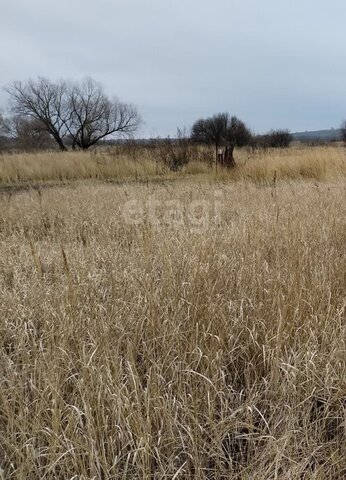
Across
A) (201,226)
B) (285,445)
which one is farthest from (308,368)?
(201,226)

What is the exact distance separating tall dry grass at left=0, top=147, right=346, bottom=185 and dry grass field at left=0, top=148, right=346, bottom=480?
6718mm

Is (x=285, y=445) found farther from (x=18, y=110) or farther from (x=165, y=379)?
(x=18, y=110)

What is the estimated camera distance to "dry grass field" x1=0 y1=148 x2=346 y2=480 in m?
0.92

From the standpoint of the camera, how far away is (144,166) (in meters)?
11.6

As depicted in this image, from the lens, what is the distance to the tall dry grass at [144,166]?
343 inches

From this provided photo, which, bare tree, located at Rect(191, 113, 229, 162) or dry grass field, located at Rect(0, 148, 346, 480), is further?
bare tree, located at Rect(191, 113, 229, 162)

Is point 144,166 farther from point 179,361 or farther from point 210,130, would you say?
point 179,361

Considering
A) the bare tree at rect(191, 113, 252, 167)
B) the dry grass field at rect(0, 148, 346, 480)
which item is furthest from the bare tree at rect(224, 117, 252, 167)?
the dry grass field at rect(0, 148, 346, 480)

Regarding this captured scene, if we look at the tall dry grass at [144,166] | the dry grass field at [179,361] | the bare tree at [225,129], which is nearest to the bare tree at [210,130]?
the bare tree at [225,129]

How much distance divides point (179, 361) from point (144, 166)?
10892 millimetres

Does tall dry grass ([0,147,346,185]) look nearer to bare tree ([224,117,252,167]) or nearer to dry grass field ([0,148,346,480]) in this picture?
dry grass field ([0,148,346,480])

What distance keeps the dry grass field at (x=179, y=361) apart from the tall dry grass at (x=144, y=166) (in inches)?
265

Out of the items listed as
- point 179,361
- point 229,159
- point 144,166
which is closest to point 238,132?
point 144,166

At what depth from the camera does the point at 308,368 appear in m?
1.15
